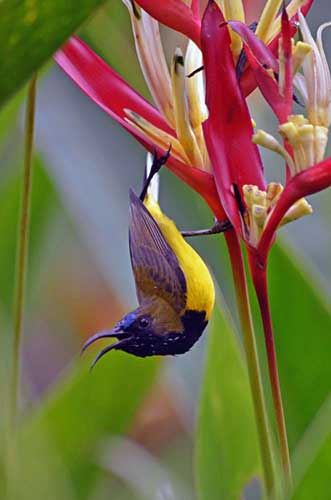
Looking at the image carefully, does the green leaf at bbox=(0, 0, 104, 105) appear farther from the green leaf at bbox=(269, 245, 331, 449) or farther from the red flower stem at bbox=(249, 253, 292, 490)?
the green leaf at bbox=(269, 245, 331, 449)

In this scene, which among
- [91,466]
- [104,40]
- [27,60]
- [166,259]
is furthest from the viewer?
[104,40]

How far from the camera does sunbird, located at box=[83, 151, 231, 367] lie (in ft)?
1.31

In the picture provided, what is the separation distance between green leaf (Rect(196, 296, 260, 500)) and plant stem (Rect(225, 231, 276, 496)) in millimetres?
221

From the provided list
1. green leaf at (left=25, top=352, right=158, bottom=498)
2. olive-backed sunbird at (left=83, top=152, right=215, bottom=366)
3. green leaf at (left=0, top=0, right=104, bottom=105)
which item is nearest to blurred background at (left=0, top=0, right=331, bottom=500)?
green leaf at (left=25, top=352, right=158, bottom=498)

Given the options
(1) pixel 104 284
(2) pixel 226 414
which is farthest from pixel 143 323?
(1) pixel 104 284

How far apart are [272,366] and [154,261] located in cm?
7

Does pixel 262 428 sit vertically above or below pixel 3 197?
below

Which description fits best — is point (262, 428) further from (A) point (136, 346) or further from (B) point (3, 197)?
(B) point (3, 197)

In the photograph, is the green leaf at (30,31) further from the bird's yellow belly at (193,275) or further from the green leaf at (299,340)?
the green leaf at (299,340)

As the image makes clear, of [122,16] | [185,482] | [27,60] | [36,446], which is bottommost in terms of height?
[185,482]

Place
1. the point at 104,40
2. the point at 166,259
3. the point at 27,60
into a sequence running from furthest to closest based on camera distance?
1. the point at 104,40
2. the point at 166,259
3. the point at 27,60

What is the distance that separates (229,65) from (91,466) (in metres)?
0.36

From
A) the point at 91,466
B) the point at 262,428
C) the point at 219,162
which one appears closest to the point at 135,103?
the point at 219,162

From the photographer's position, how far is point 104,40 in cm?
79
